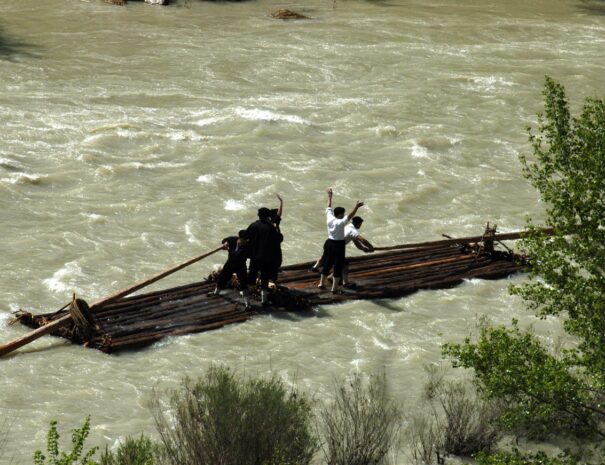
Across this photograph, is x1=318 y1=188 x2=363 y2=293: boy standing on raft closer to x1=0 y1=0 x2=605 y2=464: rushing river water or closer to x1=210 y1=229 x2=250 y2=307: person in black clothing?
x1=0 y1=0 x2=605 y2=464: rushing river water

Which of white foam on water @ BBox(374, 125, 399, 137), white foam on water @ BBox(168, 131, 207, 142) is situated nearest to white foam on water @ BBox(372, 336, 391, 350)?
white foam on water @ BBox(168, 131, 207, 142)

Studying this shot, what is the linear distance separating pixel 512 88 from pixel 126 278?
14.7 meters

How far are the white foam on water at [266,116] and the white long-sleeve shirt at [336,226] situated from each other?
30.8 feet

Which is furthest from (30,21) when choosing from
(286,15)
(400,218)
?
(400,218)

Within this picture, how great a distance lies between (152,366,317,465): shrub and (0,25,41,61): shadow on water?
1916cm

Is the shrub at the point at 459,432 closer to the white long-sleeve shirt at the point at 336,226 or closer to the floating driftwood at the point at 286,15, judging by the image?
the white long-sleeve shirt at the point at 336,226

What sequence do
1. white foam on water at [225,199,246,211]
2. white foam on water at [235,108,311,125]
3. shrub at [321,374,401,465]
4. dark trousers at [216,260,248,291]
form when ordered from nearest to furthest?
shrub at [321,374,401,465] < dark trousers at [216,260,248,291] < white foam on water at [225,199,246,211] < white foam on water at [235,108,311,125]

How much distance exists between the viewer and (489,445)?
37.3 ft

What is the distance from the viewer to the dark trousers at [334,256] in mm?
14492

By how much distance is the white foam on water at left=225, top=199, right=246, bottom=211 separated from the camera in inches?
752

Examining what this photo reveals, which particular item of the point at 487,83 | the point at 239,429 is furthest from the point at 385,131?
the point at 239,429

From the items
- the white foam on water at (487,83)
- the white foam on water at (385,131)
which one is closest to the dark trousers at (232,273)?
the white foam on water at (385,131)

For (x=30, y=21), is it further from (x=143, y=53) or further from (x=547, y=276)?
(x=547, y=276)

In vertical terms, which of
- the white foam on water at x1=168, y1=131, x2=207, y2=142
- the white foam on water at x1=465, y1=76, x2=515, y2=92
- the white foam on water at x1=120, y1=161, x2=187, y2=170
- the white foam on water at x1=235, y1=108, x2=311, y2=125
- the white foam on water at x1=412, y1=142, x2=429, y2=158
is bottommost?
the white foam on water at x1=120, y1=161, x2=187, y2=170
